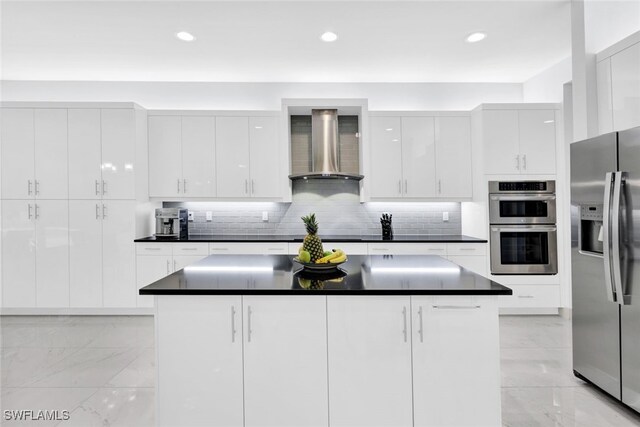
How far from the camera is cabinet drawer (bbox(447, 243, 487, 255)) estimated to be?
164 inches

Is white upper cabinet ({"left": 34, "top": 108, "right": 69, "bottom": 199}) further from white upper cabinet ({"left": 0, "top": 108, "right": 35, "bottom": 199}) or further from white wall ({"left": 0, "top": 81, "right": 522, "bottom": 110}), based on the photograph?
white wall ({"left": 0, "top": 81, "right": 522, "bottom": 110})

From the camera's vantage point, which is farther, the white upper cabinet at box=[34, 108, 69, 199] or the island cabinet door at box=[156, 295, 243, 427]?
the white upper cabinet at box=[34, 108, 69, 199]

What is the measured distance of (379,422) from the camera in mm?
1714

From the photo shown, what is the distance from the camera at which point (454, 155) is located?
14.7 ft

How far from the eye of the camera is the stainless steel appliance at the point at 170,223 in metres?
4.43

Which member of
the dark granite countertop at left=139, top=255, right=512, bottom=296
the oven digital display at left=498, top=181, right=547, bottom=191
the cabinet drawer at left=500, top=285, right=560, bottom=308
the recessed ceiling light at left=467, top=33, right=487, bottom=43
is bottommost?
the cabinet drawer at left=500, top=285, right=560, bottom=308

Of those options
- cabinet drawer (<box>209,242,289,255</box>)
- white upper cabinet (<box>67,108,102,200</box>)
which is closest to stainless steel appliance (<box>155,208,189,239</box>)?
cabinet drawer (<box>209,242,289,255</box>)

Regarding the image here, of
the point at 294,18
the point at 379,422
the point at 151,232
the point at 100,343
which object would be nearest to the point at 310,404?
the point at 379,422

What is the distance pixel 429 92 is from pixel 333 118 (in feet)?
4.90

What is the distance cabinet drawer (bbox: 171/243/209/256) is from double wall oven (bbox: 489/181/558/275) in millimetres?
3455

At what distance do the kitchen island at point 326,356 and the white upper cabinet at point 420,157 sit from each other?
111 inches

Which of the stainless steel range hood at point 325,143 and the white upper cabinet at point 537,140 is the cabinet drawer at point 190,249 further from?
the white upper cabinet at point 537,140

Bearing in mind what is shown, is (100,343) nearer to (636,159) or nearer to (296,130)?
(296,130)

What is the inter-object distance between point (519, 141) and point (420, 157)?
3.78 ft
